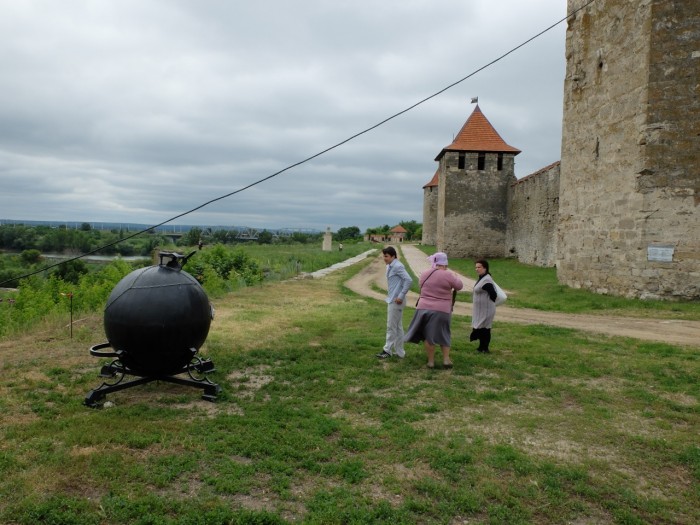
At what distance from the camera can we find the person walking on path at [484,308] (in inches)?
307

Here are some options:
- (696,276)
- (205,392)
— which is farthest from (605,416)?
(696,276)

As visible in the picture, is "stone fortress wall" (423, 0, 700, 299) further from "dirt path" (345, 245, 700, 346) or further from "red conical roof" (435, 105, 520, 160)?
"red conical roof" (435, 105, 520, 160)

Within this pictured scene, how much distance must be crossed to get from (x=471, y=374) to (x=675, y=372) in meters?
2.85

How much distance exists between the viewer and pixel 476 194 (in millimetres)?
32156

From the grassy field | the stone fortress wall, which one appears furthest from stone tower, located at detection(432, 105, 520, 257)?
the grassy field

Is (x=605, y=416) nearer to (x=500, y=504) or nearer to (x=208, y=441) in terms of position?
(x=500, y=504)

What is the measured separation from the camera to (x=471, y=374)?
6.62m

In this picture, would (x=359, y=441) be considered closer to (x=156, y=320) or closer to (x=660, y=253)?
(x=156, y=320)

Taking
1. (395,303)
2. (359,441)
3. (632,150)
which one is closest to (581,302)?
(632,150)

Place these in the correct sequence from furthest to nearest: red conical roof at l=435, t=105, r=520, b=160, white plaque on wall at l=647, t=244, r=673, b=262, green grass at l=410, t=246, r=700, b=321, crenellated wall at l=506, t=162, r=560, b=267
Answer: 1. red conical roof at l=435, t=105, r=520, b=160
2. crenellated wall at l=506, t=162, r=560, b=267
3. white plaque on wall at l=647, t=244, r=673, b=262
4. green grass at l=410, t=246, r=700, b=321

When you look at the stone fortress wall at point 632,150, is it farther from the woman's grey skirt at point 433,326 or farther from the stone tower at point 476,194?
the stone tower at point 476,194

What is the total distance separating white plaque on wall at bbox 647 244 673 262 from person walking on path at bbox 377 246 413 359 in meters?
8.20

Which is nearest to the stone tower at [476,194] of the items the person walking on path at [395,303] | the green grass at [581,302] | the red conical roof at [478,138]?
the red conical roof at [478,138]

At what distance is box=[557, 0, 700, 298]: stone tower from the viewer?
1159 cm
